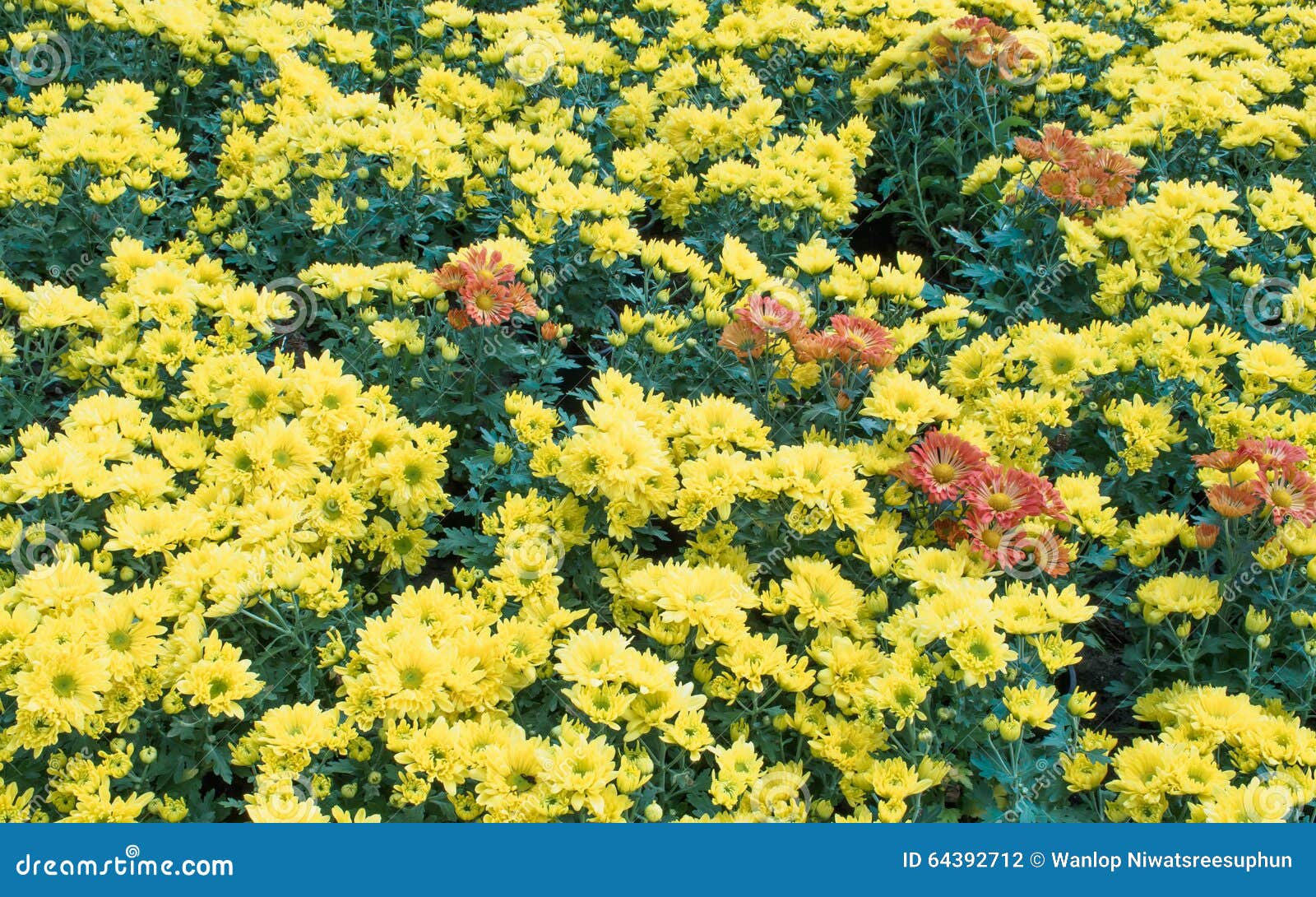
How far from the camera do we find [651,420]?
365cm

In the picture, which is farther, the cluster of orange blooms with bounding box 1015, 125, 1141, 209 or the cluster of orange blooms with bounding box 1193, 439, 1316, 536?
the cluster of orange blooms with bounding box 1015, 125, 1141, 209

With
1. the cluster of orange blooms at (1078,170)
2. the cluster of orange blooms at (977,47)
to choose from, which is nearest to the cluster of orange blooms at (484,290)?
the cluster of orange blooms at (1078,170)

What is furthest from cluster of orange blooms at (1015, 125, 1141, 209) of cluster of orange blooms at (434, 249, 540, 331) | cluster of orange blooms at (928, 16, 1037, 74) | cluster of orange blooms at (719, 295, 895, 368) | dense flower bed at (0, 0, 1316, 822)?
cluster of orange blooms at (434, 249, 540, 331)

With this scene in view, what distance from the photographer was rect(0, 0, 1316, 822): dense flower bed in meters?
2.96

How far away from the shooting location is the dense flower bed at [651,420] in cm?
296

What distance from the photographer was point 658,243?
438cm

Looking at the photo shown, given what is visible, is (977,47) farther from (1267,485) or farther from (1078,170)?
(1267,485)

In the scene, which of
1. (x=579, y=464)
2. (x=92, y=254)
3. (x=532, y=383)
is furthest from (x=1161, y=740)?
(x=92, y=254)

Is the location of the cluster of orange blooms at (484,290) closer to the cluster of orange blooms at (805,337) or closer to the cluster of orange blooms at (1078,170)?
the cluster of orange blooms at (805,337)

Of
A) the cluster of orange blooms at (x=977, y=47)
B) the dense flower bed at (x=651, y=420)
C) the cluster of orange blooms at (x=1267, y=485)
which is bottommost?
the dense flower bed at (x=651, y=420)

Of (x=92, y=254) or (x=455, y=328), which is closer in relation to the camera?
(x=455, y=328)

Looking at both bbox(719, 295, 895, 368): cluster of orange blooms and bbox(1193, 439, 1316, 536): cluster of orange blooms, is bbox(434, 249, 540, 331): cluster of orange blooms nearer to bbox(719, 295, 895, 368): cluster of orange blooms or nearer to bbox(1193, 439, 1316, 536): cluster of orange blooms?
bbox(719, 295, 895, 368): cluster of orange blooms

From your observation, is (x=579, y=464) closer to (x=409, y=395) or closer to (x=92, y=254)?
(x=409, y=395)

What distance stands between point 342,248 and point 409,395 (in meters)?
0.83
